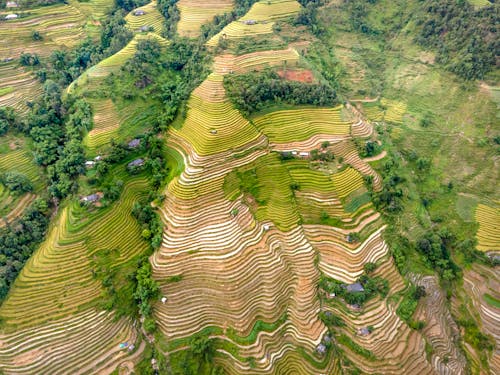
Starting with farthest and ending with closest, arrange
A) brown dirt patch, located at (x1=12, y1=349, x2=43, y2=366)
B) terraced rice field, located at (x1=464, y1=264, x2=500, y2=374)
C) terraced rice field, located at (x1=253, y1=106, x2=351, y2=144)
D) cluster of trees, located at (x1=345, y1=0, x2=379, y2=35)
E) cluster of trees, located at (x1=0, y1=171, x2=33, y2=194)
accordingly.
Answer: cluster of trees, located at (x1=345, y1=0, x2=379, y2=35), terraced rice field, located at (x1=253, y1=106, x2=351, y2=144), cluster of trees, located at (x1=0, y1=171, x2=33, y2=194), terraced rice field, located at (x1=464, y1=264, x2=500, y2=374), brown dirt patch, located at (x1=12, y1=349, x2=43, y2=366)

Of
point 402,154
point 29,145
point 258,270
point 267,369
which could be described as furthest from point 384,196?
point 29,145

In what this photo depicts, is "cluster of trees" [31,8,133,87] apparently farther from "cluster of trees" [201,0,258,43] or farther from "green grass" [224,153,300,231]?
"green grass" [224,153,300,231]

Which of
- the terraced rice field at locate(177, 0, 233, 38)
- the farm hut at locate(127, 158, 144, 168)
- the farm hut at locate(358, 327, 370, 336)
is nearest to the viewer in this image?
the farm hut at locate(358, 327, 370, 336)

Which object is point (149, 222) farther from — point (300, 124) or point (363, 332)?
point (363, 332)

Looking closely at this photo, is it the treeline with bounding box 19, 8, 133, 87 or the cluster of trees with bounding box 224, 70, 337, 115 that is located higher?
the treeline with bounding box 19, 8, 133, 87

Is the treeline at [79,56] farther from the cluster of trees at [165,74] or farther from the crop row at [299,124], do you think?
the crop row at [299,124]

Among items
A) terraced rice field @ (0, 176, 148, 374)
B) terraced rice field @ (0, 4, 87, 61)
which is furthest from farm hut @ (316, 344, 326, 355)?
terraced rice field @ (0, 4, 87, 61)

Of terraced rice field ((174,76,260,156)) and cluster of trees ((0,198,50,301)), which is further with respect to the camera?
terraced rice field ((174,76,260,156))
